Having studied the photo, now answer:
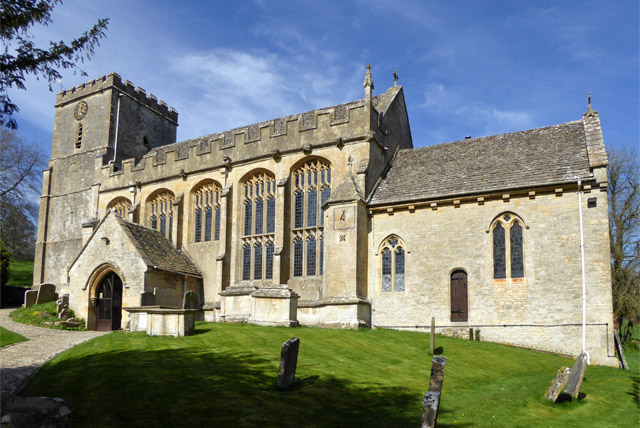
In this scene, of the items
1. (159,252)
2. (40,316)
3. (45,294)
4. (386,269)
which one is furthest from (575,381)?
(45,294)

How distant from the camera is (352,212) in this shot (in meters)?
24.3

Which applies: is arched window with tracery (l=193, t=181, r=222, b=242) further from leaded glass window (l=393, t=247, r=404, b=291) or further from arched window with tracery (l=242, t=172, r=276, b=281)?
leaded glass window (l=393, t=247, r=404, b=291)

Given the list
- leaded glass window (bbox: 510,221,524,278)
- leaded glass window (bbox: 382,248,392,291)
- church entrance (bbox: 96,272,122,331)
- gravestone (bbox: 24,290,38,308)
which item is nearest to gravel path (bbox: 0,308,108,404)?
church entrance (bbox: 96,272,122,331)

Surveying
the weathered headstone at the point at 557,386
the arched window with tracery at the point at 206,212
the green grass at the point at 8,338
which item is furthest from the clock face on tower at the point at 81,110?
the weathered headstone at the point at 557,386

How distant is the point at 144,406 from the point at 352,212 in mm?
16125

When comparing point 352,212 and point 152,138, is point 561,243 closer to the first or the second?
point 352,212

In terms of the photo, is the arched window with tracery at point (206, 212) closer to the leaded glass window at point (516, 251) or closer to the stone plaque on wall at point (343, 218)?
the stone plaque on wall at point (343, 218)

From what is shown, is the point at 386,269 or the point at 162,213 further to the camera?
the point at 162,213

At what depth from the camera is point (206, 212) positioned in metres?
31.1

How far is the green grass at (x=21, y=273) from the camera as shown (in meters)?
46.2

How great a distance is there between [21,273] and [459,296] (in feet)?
144

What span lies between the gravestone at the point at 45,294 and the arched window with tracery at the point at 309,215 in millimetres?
14023

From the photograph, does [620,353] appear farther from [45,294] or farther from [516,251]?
[45,294]

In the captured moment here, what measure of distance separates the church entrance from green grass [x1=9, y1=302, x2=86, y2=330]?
939mm
